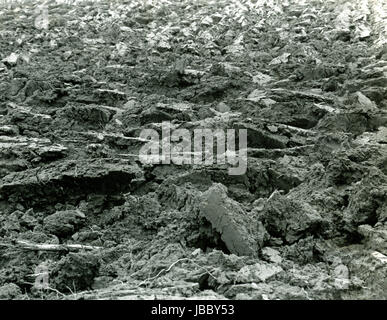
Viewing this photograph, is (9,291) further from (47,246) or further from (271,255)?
(271,255)

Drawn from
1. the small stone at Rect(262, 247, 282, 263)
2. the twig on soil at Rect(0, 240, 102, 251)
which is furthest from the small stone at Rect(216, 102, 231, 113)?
the small stone at Rect(262, 247, 282, 263)

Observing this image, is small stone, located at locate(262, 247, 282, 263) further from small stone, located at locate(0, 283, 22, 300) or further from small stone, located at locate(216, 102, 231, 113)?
small stone, located at locate(216, 102, 231, 113)

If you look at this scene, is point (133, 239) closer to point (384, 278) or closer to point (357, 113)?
point (384, 278)

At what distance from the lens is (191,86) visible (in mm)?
8844

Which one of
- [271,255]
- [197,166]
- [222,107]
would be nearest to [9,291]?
[271,255]

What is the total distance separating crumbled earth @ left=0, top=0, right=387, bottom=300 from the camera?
14.0 feet

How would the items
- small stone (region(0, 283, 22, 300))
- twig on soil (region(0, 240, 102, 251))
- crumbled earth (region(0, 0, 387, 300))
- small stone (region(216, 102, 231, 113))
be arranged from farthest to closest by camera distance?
small stone (region(216, 102, 231, 113)), twig on soil (region(0, 240, 102, 251)), crumbled earth (region(0, 0, 387, 300)), small stone (region(0, 283, 22, 300))

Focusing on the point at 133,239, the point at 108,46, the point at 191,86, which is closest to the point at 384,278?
the point at 133,239

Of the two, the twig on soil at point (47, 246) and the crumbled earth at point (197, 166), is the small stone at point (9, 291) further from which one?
the twig on soil at point (47, 246)

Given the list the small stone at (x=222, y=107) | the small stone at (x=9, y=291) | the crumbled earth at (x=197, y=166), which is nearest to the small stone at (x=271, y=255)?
the crumbled earth at (x=197, y=166)

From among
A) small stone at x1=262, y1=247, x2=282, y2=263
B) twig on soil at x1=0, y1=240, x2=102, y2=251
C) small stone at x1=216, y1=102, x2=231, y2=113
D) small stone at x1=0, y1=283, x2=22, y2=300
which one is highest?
small stone at x1=216, y1=102, x2=231, y2=113

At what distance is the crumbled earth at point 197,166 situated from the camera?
14.0 ft

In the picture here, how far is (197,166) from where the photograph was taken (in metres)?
6.40

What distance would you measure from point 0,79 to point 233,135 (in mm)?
4728
